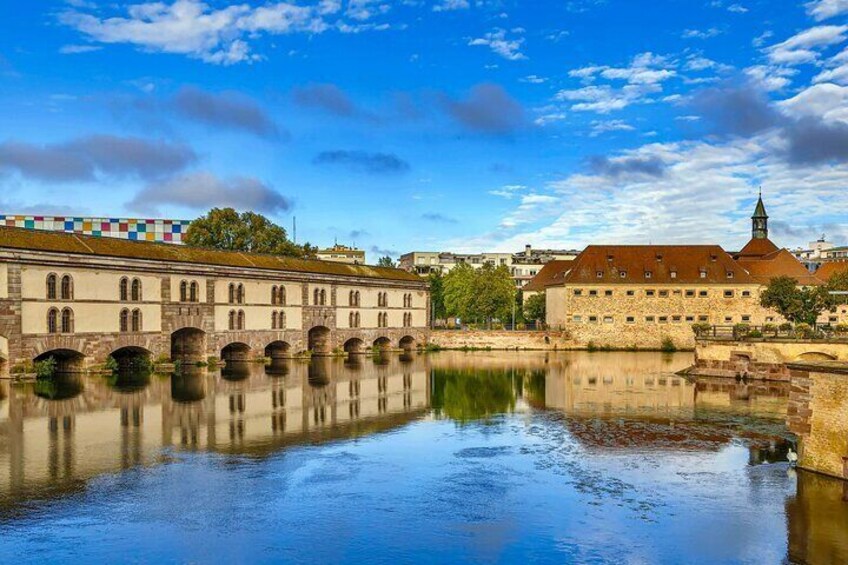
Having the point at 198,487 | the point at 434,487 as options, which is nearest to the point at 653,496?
the point at 434,487

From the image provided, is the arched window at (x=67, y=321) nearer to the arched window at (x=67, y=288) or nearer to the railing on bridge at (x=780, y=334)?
the arched window at (x=67, y=288)

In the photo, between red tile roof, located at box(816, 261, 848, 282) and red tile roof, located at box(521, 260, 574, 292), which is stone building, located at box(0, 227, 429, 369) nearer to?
red tile roof, located at box(521, 260, 574, 292)

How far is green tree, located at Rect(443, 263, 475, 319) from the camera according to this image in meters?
81.2

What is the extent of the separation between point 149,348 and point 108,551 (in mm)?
33232

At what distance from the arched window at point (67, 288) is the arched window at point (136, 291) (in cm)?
406

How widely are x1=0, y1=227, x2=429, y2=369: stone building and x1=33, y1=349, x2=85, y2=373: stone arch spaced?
3.0 inches

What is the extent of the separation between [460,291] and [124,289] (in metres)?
44.7

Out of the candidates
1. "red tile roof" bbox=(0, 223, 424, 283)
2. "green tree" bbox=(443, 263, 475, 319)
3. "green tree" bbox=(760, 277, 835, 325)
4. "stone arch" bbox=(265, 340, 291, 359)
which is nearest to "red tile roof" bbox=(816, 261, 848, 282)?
"green tree" bbox=(760, 277, 835, 325)

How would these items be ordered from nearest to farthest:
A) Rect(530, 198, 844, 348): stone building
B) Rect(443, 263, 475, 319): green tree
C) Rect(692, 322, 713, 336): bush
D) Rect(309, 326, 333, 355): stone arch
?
Rect(692, 322, 713, 336): bush < Rect(309, 326, 333, 355): stone arch < Rect(530, 198, 844, 348): stone building < Rect(443, 263, 475, 319): green tree

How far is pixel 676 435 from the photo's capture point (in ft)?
84.6

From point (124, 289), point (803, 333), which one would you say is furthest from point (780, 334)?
point (124, 289)

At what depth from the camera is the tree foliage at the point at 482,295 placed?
3174 inches

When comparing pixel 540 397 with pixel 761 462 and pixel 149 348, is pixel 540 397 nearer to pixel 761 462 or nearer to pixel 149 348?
pixel 761 462

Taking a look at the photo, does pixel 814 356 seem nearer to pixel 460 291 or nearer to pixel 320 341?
pixel 320 341
